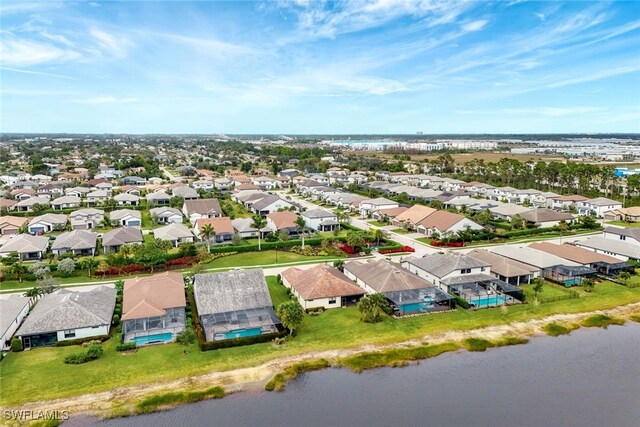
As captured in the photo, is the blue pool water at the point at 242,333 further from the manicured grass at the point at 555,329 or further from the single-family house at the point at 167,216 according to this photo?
the single-family house at the point at 167,216

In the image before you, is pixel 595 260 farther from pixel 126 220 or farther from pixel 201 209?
pixel 126 220

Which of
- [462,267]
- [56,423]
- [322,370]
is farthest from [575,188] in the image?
[56,423]

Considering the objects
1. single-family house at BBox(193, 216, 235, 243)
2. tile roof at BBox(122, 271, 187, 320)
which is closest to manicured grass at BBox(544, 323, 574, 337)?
tile roof at BBox(122, 271, 187, 320)

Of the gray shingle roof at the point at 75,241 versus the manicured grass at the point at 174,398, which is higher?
the gray shingle roof at the point at 75,241

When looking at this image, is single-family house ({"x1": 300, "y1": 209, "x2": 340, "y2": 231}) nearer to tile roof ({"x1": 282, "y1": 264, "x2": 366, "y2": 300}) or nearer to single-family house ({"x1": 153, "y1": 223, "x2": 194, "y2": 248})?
single-family house ({"x1": 153, "y1": 223, "x2": 194, "y2": 248})

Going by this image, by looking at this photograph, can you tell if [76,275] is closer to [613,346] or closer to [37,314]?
[37,314]

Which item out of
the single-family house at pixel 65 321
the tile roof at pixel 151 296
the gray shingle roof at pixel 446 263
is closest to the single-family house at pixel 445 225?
the gray shingle roof at pixel 446 263
